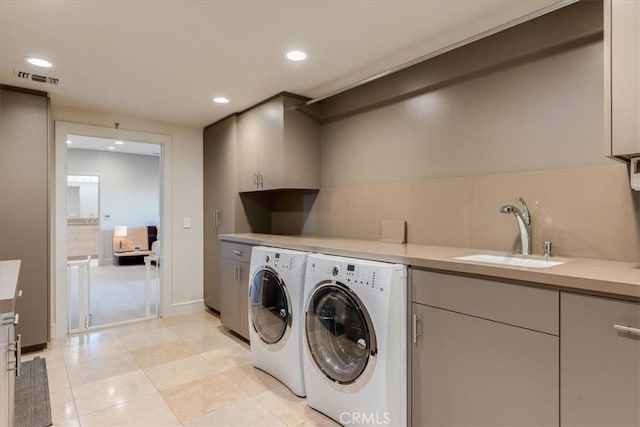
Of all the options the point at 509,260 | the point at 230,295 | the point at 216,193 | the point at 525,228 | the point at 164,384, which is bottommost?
the point at 164,384

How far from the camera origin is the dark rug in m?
1.97

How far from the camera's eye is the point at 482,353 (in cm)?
144

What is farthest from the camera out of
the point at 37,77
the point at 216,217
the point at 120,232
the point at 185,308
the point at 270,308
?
the point at 120,232

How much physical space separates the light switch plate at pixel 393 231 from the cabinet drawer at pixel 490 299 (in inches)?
32.3

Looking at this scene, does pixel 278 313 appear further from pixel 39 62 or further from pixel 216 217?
pixel 39 62

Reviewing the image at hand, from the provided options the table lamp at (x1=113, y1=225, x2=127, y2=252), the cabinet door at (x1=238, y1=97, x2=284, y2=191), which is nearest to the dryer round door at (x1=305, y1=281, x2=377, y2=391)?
the cabinet door at (x1=238, y1=97, x2=284, y2=191)

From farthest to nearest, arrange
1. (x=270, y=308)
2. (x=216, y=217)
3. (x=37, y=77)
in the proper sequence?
(x=216, y=217)
(x=37, y=77)
(x=270, y=308)

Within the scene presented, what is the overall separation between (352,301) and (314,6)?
5.11ft

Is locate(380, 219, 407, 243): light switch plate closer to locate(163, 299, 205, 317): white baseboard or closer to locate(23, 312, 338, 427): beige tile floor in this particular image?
locate(23, 312, 338, 427): beige tile floor

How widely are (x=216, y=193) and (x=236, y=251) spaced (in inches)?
44.2

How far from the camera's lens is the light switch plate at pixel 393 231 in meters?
2.50

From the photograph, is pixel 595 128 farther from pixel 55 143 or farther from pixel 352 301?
pixel 55 143

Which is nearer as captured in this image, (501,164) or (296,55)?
(501,164)

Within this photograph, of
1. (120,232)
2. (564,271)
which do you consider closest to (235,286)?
(564,271)
